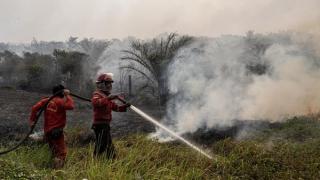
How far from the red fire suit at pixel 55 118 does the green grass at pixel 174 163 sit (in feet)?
0.78

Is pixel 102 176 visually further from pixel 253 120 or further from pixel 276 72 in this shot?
pixel 276 72

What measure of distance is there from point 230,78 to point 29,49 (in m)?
51.7

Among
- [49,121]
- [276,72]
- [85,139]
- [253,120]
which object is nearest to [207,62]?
[276,72]

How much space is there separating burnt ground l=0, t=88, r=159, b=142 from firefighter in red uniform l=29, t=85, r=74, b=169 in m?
4.84

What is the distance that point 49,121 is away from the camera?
8.53 meters

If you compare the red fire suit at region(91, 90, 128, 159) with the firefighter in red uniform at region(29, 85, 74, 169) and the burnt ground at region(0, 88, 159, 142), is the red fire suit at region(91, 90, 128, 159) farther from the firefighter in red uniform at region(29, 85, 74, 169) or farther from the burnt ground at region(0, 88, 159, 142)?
the burnt ground at region(0, 88, 159, 142)

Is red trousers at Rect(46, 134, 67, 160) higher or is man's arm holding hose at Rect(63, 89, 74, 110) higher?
man's arm holding hose at Rect(63, 89, 74, 110)

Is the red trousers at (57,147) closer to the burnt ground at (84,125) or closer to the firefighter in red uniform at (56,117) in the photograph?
the firefighter in red uniform at (56,117)

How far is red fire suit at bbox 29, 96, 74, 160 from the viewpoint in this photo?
8414 millimetres

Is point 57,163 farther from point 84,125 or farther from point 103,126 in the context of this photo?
point 84,125

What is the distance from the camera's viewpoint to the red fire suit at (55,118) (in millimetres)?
8414

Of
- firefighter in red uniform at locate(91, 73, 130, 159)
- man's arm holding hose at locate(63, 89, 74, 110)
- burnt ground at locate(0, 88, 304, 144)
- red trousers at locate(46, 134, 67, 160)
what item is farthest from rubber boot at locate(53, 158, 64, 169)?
burnt ground at locate(0, 88, 304, 144)

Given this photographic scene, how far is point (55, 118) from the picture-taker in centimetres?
853

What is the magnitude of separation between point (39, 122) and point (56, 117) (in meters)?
8.78
